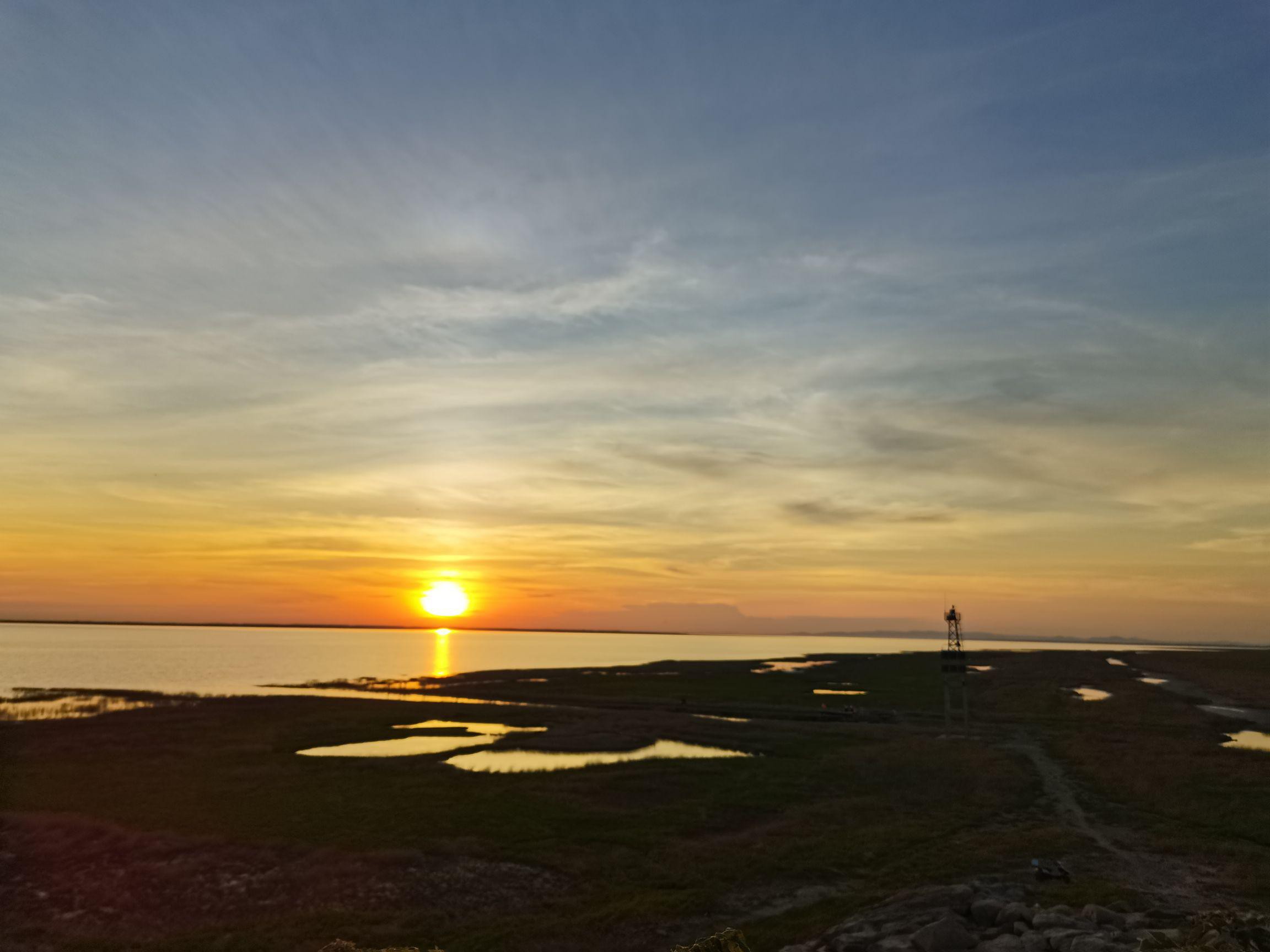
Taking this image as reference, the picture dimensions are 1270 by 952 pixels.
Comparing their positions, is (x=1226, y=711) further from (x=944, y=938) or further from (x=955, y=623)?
(x=944, y=938)

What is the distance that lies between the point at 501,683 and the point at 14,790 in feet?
258

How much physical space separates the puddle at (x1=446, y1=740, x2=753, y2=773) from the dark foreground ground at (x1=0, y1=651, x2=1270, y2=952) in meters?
1.81

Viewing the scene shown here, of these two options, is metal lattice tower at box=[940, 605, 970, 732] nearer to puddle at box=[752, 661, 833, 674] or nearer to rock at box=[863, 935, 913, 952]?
rock at box=[863, 935, 913, 952]

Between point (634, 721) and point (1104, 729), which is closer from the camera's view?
point (1104, 729)

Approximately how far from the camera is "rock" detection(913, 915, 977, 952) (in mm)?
17750

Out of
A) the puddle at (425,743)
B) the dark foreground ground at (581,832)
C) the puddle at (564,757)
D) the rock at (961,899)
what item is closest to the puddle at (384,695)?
the puddle at (425,743)

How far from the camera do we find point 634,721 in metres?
66.6

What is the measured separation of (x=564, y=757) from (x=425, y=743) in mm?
13920

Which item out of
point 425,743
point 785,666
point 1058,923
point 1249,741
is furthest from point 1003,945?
point 785,666

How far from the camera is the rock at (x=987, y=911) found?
1941 centimetres

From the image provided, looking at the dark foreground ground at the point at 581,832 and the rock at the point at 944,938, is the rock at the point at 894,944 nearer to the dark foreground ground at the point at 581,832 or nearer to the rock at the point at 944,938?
the rock at the point at 944,938

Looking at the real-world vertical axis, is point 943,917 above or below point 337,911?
above

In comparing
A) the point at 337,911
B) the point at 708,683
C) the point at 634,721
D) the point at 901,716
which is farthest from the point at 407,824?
the point at 708,683

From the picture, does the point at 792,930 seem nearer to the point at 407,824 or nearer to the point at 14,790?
the point at 407,824
